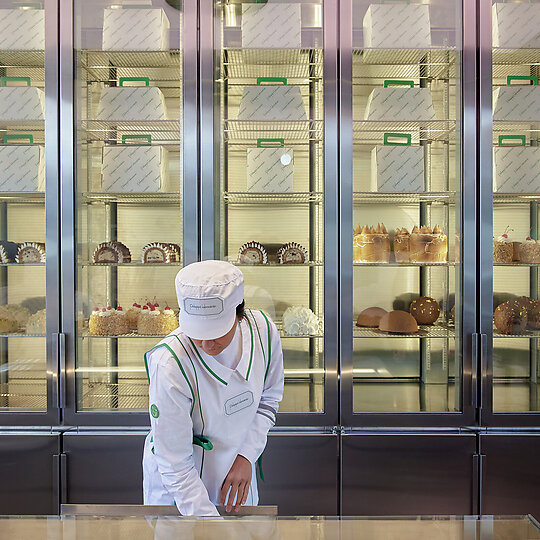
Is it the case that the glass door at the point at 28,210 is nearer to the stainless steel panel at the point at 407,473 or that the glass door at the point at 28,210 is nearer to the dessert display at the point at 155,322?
the dessert display at the point at 155,322

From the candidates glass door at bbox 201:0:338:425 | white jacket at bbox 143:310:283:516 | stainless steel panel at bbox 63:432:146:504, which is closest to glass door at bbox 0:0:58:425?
stainless steel panel at bbox 63:432:146:504

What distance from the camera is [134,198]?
2.94 m

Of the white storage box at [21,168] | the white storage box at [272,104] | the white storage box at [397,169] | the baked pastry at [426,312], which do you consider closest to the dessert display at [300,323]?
the baked pastry at [426,312]

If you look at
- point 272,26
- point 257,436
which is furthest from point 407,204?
point 257,436

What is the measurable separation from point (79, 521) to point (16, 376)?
2247 millimetres

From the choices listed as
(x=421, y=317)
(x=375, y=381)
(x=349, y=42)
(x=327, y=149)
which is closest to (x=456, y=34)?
(x=349, y=42)

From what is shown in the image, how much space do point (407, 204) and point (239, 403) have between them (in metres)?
1.86

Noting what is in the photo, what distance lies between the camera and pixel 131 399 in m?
2.89

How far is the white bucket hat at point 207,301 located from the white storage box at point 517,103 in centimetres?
200

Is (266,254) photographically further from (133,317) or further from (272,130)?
(133,317)

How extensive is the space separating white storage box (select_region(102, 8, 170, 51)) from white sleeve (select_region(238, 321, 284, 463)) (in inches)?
68.8

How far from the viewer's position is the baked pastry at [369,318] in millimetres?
2854

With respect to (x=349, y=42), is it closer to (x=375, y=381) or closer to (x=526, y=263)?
(x=526, y=263)

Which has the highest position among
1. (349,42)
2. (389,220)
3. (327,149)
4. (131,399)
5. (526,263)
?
(349,42)
